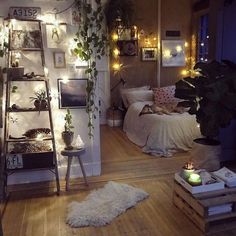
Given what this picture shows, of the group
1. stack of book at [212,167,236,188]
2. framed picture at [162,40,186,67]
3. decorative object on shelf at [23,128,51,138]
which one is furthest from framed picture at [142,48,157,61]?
stack of book at [212,167,236,188]

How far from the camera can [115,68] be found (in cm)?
631

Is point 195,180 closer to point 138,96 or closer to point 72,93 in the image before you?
point 72,93

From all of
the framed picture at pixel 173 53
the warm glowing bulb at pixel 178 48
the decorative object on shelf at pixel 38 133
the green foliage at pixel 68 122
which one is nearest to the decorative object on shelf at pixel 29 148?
the decorative object on shelf at pixel 38 133

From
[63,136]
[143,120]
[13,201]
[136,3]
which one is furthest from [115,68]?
[13,201]

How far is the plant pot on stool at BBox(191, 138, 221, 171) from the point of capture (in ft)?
11.1

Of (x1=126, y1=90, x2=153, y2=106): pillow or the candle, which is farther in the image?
(x1=126, y1=90, x2=153, y2=106): pillow

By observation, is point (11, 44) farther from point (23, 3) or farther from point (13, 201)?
point (13, 201)

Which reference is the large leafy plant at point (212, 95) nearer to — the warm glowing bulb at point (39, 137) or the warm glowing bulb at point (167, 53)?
the warm glowing bulb at point (39, 137)

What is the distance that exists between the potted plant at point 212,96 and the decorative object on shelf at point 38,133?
5.38 feet

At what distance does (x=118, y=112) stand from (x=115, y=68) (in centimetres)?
98

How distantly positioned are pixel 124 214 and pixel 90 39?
1877 mm

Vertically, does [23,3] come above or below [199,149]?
above

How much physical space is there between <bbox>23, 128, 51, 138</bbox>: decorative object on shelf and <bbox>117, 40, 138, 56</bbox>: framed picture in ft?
11.5

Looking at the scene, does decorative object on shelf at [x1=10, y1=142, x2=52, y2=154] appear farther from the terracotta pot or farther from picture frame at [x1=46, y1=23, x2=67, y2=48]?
picture frame at [x1=46, y1=23, x2=67, y2=48]
